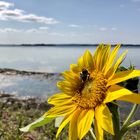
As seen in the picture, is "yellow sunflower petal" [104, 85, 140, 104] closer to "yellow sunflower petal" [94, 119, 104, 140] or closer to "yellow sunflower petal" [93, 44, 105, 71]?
"yellow sunflower petal" [94, 119, 104, 140]

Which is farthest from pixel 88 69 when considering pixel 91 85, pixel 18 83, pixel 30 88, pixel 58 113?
pixel 18 83

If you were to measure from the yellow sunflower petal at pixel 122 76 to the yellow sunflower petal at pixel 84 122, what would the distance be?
4.9 inches

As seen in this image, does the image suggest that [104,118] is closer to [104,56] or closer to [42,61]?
[104,56]

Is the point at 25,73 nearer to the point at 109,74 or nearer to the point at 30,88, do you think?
the point at 30,88

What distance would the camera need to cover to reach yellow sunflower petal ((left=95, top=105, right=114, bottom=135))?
1346 mm

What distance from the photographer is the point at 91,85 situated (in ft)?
5.22

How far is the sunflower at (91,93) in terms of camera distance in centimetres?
138

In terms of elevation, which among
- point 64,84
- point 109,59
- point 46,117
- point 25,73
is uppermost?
point 109,59

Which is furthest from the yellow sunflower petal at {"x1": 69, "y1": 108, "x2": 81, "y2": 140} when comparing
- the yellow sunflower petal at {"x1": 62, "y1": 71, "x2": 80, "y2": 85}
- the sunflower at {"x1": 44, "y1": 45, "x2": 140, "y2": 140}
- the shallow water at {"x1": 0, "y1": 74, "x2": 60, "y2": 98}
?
the shallow water at {"x1": 0, "y1": 74, "x2": 60, "y2": 98}

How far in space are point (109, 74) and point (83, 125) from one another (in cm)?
20

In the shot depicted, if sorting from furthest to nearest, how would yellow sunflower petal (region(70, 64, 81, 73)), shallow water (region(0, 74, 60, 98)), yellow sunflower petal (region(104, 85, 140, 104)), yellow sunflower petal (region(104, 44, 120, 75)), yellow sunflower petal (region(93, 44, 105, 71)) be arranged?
Result: shallow water (region(0, 74, 60, 98)) → yellow sunflower petal (region(70, 64, 81, 73)) → yellow sunflower petal (region(93, 44, 105, 71)) → yellow sunflower petal (region(104, 44, 120, 75)) → yellow sunflower petal (region(104, 85, 140, 104))

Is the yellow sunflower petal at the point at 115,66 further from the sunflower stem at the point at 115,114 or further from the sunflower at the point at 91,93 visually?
the sunflower stem at the point at 115,114

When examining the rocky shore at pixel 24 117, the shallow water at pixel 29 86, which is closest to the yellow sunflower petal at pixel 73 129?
the rocky shore at pixel 24 117

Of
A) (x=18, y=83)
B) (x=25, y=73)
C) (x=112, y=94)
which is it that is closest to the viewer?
(x=112, y=94)
